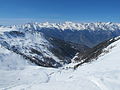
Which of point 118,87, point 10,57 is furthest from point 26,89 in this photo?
point 10,57

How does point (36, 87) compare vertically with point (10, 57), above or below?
below

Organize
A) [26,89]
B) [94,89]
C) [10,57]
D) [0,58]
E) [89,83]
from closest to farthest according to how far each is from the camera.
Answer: [94,89]
[89,83]
[26,89]
[0,58]
[10,57]

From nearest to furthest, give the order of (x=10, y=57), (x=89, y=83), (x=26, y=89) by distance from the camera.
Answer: (x=89, y=83) → (x=26, y=89) → (x=10, y=57)

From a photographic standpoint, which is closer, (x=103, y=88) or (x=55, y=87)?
(x=103, y=88)

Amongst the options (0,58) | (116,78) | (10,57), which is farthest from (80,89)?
(10,57)

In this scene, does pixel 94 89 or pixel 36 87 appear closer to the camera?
pixel 94 89

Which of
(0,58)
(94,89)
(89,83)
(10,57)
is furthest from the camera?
(10,57)

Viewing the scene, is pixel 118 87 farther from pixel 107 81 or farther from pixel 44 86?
pixel 44 86

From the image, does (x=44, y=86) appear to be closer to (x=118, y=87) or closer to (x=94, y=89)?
(x=94, y=89)

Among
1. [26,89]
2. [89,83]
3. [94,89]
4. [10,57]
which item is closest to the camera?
[94,89]
